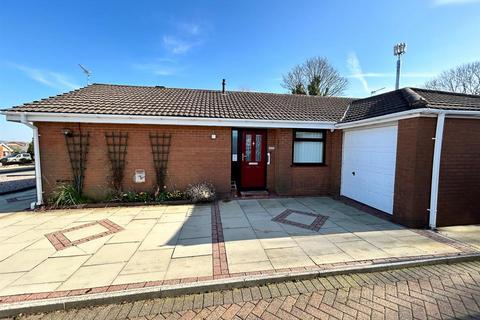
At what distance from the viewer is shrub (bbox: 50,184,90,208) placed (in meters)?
6.51

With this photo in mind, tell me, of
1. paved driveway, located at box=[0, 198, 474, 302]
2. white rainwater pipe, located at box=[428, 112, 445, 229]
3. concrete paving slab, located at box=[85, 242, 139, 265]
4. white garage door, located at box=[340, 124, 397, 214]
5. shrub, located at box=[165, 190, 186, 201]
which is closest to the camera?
paved driveway, located at box=[0, 198, 474, 302]

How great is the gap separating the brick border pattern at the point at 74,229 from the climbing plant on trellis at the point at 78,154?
2237mm

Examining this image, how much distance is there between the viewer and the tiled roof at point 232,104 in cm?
614

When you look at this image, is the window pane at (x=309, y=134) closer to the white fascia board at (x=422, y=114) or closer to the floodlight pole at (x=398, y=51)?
the white fascia board at (x=422, y=114)

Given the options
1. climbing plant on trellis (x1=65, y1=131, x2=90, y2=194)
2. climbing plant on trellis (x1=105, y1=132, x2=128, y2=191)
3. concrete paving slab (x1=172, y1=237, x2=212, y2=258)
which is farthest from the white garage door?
climbing plant on trellis (x1=65, y1=131, x2=90, y2=194)

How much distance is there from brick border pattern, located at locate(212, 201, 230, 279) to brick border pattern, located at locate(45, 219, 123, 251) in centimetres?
212

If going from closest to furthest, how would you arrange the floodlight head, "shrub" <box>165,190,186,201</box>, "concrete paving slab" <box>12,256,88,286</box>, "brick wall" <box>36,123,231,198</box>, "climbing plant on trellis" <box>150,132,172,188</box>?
"concrete paving slab" <box>12,256,88,286</box>, "brick wall" <box>36,123,231,198</box>, "shrub" <box>165,190,186,201</box>, "climbing plant on trellis" <box>150,132,172,188</box>, the floodlight head

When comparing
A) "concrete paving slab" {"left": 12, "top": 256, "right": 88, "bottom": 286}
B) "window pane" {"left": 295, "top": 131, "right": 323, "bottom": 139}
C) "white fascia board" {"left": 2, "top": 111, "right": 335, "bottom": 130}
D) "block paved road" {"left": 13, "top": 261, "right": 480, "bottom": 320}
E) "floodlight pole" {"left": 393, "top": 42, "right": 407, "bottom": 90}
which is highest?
"floodlight pole" {"left": 393, "top": 42, "right": 407, "bottom": 90}

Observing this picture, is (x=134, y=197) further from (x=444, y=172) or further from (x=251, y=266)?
(x=444, y=172)

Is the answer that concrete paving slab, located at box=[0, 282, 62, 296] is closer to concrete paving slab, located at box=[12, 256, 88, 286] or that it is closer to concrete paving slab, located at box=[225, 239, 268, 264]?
concrete paving slab, located at box=[12, 256, 88, 286]

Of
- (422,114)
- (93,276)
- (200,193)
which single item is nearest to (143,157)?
(200,193)

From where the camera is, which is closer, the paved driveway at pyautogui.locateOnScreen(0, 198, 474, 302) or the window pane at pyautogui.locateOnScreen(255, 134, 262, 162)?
the paved driveway at pyautogui.locateOnScreen(0, 198, 474, 302)

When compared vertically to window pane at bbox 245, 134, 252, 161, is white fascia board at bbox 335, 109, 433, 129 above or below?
above

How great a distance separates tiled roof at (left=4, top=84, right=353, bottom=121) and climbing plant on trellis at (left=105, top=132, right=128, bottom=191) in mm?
764
